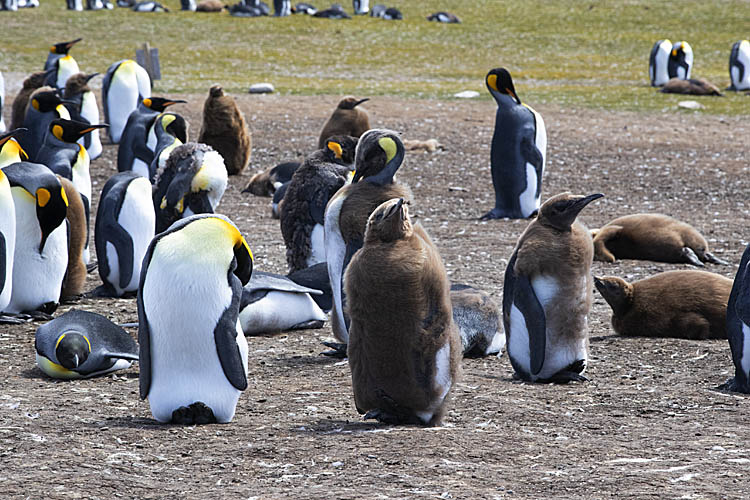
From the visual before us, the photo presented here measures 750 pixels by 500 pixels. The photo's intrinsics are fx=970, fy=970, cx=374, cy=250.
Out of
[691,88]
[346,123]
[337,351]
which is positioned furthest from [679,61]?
[337,351]

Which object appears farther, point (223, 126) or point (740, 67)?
point (740, 67)

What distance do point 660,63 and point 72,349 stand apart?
22727 mm

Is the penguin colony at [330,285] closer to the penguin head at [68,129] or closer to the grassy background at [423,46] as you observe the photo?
the penguin head at [68,129]

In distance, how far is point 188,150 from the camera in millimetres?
7613

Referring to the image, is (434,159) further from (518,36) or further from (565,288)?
(518,36)

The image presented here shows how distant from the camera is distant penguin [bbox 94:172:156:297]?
7.13m

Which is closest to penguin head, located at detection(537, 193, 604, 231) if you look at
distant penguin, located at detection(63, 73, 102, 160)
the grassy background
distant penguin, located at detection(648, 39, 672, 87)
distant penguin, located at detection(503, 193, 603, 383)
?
distant penguin, located at detection(503, 193, 603, 383)

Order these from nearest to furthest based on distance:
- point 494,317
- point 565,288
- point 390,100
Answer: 1. point 565,288
2. point 494,317
3. point 390,100

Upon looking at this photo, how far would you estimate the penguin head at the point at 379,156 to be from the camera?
518cm

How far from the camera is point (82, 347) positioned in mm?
5000

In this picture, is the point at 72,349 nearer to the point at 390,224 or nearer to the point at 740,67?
the point at 390,224

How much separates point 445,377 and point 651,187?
9086mm

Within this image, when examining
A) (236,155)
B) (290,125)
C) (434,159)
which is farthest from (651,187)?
(290,125)

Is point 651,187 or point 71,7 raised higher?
point 71,7
